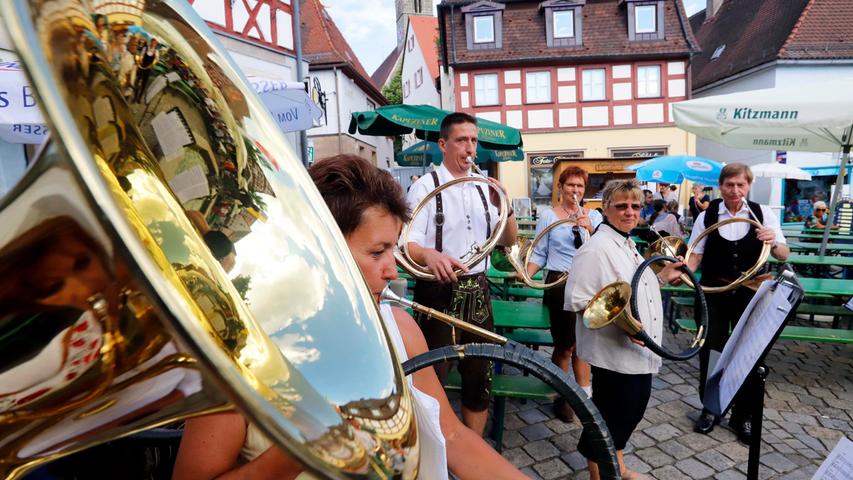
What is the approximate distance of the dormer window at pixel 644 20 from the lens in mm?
19109

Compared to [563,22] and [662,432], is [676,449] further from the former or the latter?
[563,22]

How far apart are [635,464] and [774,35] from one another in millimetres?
21410

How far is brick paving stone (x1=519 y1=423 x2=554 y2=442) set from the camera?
317 cm

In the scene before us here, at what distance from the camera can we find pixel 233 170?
32.9 inches

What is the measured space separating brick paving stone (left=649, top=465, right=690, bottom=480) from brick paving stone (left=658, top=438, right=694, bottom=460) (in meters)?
0.15

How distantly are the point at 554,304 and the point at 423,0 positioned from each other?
47670mm

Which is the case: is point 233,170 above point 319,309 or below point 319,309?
above

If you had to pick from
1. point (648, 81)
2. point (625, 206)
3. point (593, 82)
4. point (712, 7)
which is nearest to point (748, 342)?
point (625, 206)

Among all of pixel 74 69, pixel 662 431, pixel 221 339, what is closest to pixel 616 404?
pixel 662 431

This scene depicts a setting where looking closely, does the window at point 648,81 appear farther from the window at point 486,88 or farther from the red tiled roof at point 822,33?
the window at point 486,88

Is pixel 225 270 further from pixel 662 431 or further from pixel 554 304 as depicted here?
pixel 662 431

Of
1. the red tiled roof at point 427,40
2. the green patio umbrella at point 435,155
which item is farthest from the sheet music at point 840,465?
the red tiled roof at point 427,40

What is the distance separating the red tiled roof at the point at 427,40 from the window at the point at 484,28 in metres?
7.59

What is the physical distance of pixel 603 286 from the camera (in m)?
2.43
